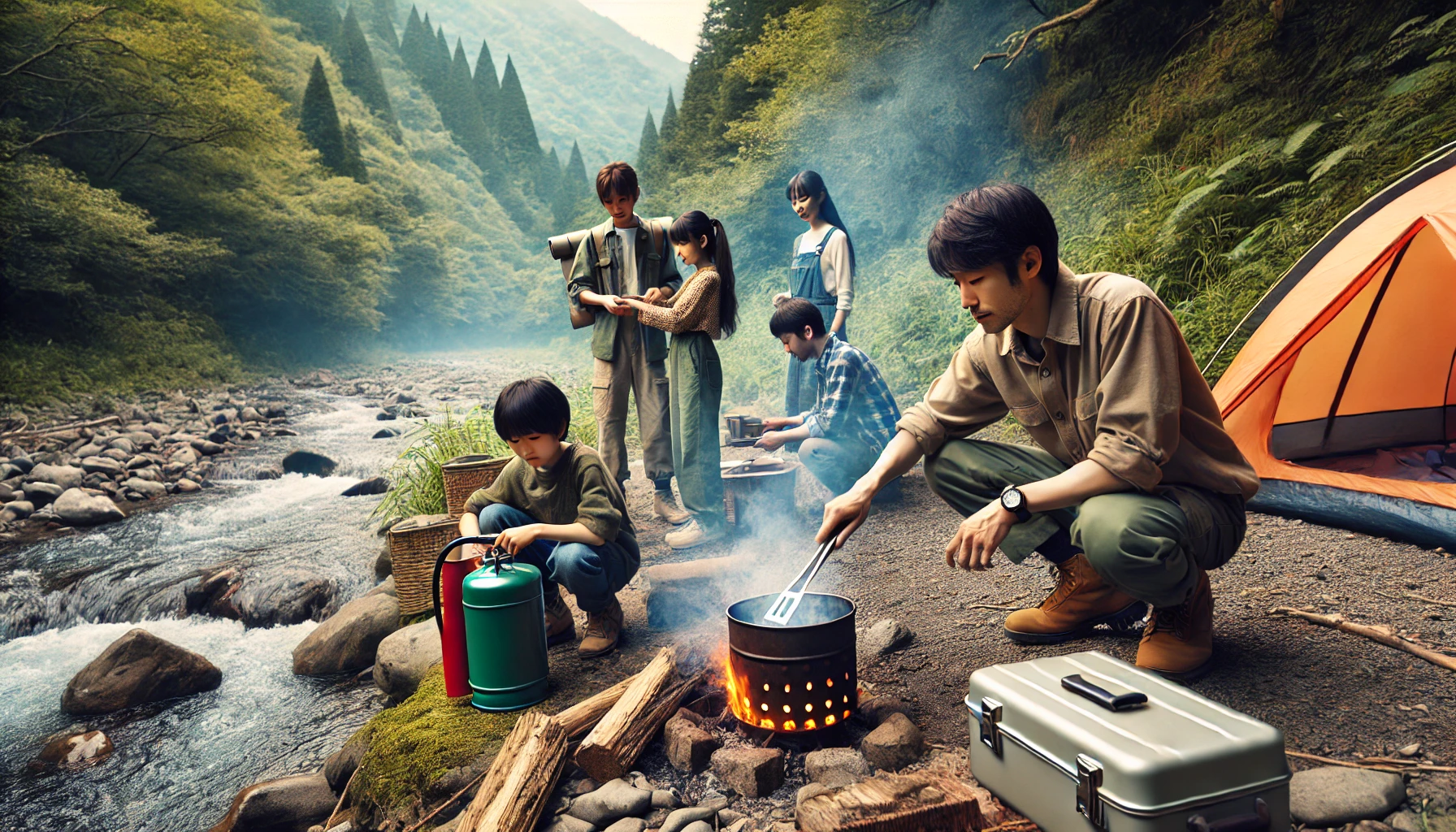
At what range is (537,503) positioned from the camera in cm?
307

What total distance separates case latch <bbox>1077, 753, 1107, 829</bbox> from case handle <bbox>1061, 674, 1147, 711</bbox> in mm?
141

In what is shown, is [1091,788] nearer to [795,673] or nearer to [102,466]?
[795,673]

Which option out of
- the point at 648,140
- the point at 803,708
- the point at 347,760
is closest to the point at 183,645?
the point at 347,760

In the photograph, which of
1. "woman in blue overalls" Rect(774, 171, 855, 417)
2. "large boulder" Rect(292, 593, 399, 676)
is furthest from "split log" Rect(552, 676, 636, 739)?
"woman in blue overalls" Rect(774, 171, 855, 417)

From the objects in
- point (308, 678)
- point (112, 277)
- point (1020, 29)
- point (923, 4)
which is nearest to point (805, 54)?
point (923, 4)

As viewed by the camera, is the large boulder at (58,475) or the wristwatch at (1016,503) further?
the large boulder at (58,475)

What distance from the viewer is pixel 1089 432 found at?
7.29ft

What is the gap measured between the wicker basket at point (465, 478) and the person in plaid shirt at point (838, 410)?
5.21 ft

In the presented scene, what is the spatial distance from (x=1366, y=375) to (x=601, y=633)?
4382 mm

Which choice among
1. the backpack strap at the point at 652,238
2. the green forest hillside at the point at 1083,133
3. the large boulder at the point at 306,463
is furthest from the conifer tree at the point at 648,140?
the backpack strap at the point at 652,238

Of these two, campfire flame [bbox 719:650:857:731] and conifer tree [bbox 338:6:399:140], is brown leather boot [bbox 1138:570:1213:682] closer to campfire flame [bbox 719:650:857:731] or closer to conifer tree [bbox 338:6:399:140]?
campfire flame [bbox 719:650:857:731]

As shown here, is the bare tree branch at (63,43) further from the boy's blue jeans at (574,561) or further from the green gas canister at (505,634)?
the green gas canister at (505,634)

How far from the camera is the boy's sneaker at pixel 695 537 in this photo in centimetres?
466

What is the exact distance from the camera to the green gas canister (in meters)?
2.63
